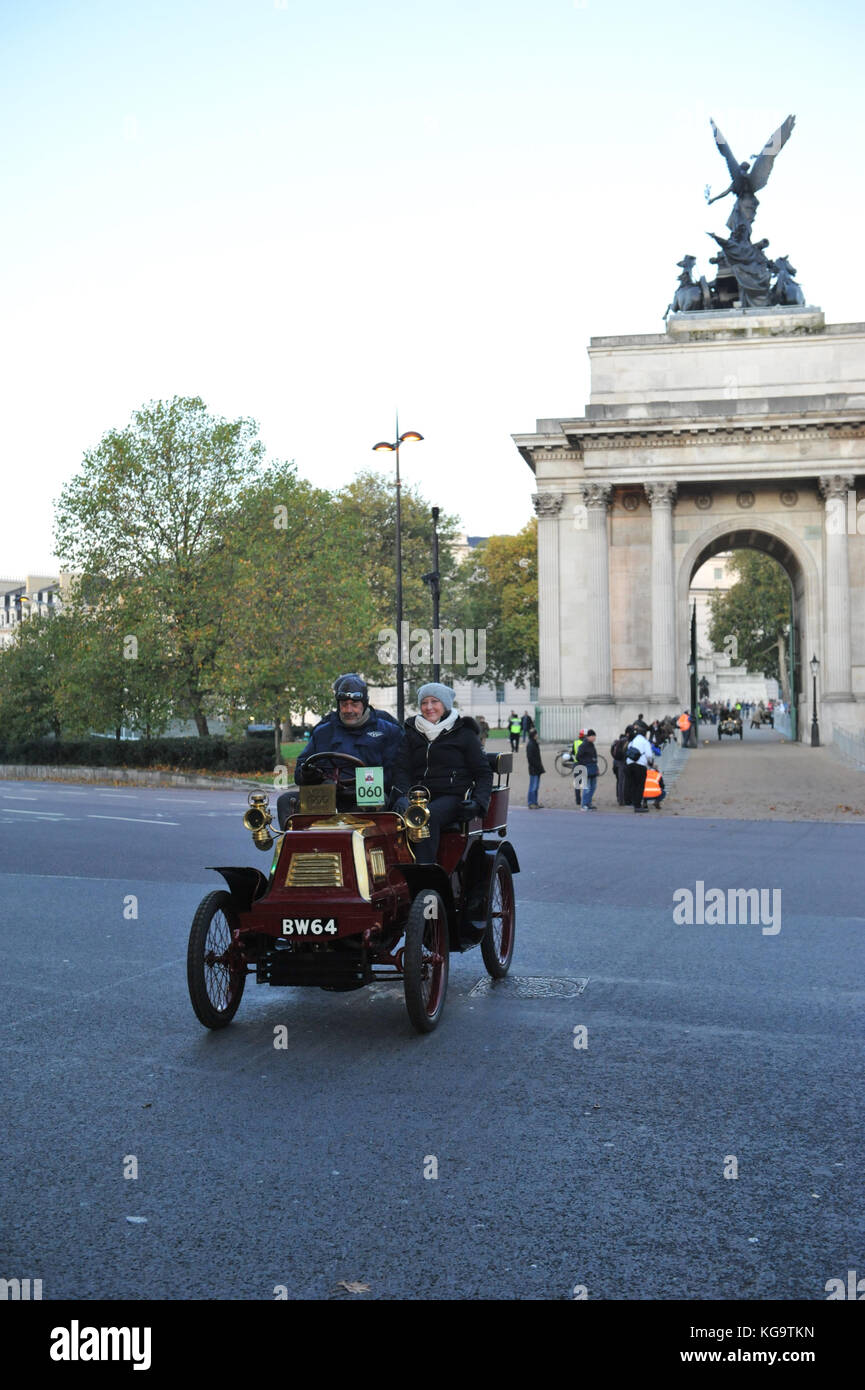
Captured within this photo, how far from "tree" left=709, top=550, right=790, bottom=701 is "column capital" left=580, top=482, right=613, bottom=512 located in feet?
129

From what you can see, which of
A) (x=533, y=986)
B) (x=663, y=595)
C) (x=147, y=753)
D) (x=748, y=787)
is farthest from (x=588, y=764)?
(x=663, y=595)

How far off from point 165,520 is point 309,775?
39.3 metres

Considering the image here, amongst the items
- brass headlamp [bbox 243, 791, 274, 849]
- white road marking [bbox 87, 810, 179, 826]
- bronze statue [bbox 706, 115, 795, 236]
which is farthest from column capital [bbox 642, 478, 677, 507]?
brass headlamp [bbox 243, 791, 274, 849]

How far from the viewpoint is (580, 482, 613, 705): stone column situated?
52250 mm

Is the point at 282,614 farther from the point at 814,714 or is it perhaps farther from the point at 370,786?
the point at 370,786

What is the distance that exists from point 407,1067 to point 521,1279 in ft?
8.28

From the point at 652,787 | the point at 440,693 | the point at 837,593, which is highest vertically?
the point at 837,593

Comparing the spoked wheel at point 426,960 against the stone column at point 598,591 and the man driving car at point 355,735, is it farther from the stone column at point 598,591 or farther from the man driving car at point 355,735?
the stone column at point 598,591

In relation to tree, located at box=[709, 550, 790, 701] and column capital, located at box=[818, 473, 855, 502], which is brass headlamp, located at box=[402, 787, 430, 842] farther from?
tree, located at box=[709, 550, 790, 701]

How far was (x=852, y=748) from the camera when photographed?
39719mm

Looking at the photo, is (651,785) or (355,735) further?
(651,785)

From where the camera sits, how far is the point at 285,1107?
579cm
